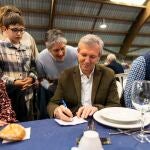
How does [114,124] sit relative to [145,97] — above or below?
below

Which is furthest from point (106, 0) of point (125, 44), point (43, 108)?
point (43, 108)

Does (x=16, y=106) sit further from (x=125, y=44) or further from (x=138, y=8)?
(x=125, y=44)

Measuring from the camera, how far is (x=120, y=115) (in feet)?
4.92

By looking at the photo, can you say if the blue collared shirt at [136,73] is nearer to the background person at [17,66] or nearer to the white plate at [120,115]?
the white plate at [120,115]

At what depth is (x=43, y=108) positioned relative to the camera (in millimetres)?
2533

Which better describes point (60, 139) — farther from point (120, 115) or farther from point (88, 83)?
point (88, 83)

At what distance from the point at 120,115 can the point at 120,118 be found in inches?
2.0

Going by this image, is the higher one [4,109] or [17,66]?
[17,66]

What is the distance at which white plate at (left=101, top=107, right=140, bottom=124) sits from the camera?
1424 millimetres

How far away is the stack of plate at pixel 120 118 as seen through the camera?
141 centimetres

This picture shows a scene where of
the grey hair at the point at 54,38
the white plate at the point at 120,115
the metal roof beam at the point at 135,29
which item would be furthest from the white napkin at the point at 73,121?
the metal roof beam at the point at 135,29

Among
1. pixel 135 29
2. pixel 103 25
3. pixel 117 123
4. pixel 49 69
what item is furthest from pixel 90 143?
pixel 135 29

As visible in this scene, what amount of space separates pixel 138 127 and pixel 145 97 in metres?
0.22

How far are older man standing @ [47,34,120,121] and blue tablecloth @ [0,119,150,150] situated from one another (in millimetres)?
481
